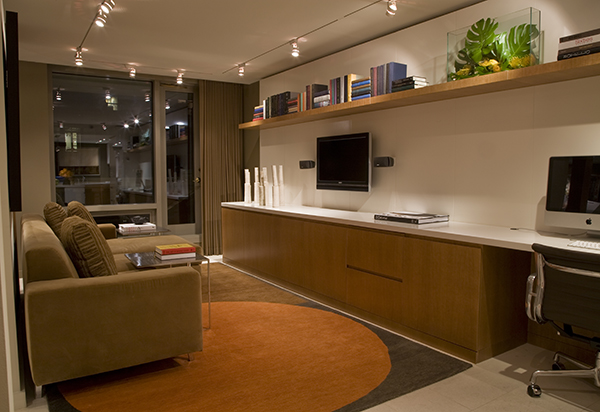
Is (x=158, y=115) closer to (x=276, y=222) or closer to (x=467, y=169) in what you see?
(x=276, y=222)

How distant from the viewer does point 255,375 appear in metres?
2.72

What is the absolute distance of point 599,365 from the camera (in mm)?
2402

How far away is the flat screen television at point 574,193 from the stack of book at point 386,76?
4.69 ft

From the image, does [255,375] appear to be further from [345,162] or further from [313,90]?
[313,90]

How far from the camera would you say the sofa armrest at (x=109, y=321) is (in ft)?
7.72

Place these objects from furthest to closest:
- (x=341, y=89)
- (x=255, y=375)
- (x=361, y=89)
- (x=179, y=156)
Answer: (x=179, y=156)
(x=341, y=89)
(x=361, y=89)
(x=255, y=375)

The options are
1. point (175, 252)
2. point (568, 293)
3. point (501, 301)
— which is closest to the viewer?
point (568, 293)

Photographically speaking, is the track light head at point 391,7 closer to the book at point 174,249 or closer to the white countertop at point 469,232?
the white countertop at point 469,232

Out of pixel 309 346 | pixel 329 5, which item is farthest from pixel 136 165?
pixel 309 346

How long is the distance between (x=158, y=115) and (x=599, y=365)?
5.76m

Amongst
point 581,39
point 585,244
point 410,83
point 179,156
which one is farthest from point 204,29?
point 585,244

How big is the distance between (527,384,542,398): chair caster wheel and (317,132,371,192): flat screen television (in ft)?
7.32

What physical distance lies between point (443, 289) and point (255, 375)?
1.35 meters

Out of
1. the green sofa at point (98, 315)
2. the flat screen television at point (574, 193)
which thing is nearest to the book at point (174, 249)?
the green sofa at point (98, 315)
